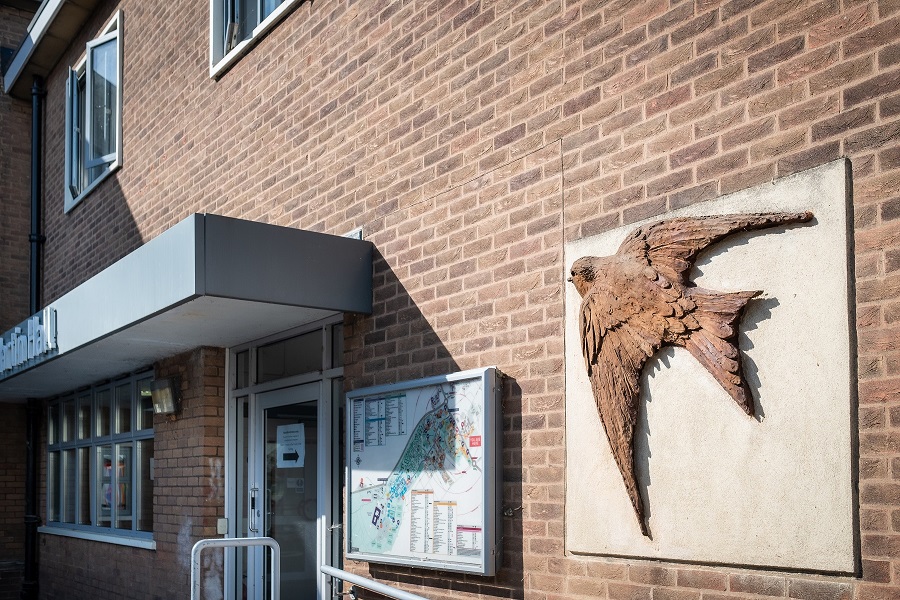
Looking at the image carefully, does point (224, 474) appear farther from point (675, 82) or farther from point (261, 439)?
point (675, 82)

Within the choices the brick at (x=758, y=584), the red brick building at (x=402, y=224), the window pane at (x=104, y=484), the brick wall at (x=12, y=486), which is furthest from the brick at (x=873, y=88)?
Answer: the brick wall at (x=12, y=486)

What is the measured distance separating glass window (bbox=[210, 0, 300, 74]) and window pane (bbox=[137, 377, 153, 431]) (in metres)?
3.14

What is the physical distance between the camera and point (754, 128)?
3949 mm

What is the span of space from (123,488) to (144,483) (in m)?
0.74

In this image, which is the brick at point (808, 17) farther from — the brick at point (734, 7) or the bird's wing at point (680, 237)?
the bird's wing at point (680, 237)

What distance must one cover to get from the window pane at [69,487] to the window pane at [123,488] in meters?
1.71

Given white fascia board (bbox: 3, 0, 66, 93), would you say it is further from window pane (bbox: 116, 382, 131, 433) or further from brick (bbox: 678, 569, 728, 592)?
brick (bbox: 678, 569, 728, 592)

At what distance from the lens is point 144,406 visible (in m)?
9.62

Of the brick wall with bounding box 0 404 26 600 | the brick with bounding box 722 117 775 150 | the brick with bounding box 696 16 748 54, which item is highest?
the brick with bounding box 696 16 748 54

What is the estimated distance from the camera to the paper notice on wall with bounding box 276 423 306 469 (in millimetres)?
7230

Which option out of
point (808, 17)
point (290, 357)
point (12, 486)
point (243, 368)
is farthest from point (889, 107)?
point (12, 486)

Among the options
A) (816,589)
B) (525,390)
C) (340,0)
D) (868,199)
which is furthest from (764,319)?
(340,0)

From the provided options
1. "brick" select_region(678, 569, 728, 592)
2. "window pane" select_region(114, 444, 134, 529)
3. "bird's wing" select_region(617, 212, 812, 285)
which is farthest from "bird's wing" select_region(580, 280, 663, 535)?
"window pane" select_region(114, 444, 134, 529)

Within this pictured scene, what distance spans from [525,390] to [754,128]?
1.70 m
